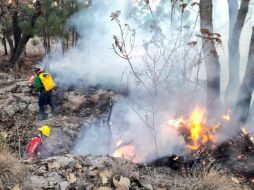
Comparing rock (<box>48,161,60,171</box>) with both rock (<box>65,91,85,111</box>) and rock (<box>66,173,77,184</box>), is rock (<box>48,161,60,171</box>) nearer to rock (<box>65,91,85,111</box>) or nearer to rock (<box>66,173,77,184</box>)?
rock (<box>66,173,77,184</box>)

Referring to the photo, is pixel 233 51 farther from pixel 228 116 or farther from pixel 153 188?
pixel 153 188

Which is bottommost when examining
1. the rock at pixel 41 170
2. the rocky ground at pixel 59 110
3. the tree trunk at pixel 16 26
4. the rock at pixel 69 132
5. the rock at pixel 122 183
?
the rock at pixel 69 132

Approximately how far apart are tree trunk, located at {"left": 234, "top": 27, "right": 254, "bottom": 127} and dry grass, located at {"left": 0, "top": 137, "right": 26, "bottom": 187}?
4710 millimetres

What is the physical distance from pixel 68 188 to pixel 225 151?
376cm

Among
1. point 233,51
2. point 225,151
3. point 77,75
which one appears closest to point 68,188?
point 225,151

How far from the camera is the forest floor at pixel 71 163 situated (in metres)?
5.25

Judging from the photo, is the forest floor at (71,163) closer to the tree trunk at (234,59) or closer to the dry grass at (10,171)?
the dry grass at (10,171)

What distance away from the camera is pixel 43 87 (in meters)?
9.91

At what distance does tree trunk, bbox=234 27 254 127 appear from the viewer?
7556 mm

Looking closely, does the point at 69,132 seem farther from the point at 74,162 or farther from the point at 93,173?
the point at 93,173

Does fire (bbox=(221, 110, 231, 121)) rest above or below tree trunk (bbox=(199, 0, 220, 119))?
below

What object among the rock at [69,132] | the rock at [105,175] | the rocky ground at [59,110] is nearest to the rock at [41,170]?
the rock at [105,175]

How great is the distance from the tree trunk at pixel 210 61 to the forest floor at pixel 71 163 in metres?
1.40

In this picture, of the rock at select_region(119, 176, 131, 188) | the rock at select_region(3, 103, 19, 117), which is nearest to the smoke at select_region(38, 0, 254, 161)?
the rock at select_region(3, 103, 19, 117)
